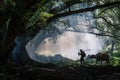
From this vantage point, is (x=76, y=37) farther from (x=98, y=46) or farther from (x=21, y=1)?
(x=21, y=1)

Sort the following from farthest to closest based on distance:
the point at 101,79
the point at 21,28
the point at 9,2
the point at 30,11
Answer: the point at 21,28
the point at 30,11
the point at 9,2
the point at 101,79

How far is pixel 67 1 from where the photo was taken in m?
18.7

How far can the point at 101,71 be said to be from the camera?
578 inches

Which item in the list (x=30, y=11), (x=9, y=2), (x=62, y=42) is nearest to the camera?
(x=9, y=2)

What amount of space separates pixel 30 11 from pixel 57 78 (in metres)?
5.26

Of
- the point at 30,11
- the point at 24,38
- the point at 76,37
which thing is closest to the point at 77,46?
the point at 76,37

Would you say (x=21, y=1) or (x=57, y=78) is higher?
(x=21, y=1)

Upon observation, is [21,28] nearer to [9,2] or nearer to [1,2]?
[9,2]

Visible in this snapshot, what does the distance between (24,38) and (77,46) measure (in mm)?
69153

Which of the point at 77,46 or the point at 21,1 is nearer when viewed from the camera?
the point at 21,1

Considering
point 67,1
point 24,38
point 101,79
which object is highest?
point 67,1

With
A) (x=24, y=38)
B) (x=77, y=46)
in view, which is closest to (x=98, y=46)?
(x=77, y=46)

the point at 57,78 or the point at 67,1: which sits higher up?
the point at 67,1

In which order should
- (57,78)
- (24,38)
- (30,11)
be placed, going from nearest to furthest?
(57,78) → (30,11) → (24,38)
